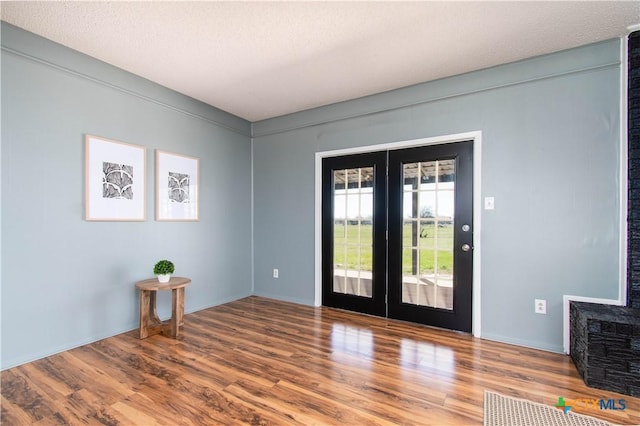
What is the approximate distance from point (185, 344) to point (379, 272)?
2123 millimetres

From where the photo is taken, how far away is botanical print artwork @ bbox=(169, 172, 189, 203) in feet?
A: 11.2

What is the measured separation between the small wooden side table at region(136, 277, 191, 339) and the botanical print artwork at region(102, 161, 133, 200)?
89 centimetres

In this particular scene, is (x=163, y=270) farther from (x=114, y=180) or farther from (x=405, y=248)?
(x=405, y=248)

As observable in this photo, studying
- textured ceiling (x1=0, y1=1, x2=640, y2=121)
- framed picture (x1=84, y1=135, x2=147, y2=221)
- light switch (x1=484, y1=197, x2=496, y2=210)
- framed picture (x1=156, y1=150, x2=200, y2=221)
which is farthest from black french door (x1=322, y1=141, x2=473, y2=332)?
framed picture (x1=84, y1=135, x2=147, y2=221)

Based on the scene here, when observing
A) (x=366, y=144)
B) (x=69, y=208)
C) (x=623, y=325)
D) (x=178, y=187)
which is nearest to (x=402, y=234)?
(x=366, y=144)

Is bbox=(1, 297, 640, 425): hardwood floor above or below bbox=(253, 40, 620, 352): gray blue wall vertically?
below

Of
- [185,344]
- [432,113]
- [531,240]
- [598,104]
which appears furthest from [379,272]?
[598,104]

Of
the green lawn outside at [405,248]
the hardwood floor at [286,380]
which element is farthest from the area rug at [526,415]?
the green lawn outside at [405,248]

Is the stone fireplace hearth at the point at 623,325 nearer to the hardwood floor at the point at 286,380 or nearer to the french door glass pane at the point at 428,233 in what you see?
the hardwood floor at the point at 286,380

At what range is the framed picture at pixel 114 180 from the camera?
2721mm

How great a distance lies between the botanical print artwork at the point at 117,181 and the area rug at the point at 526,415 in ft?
11.2

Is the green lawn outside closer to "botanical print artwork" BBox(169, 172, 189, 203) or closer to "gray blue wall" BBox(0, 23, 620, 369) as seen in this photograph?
"gray blue wall" BBox(0, 23, 620, 369)

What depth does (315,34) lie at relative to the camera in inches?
92.4

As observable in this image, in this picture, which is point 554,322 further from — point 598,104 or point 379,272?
point 598,104
